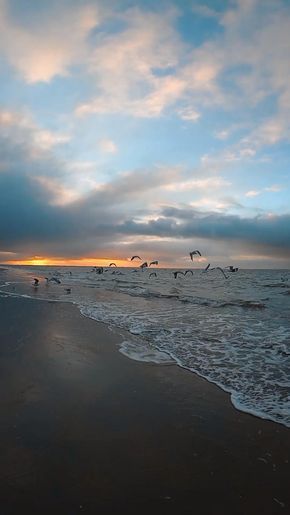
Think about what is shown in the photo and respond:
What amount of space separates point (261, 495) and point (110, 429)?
2.04 m

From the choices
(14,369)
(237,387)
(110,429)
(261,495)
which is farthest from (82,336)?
(261,495)

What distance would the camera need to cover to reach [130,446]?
4.32 metres

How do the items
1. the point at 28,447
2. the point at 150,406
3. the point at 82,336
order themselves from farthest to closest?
the point at 82,336, the point at 150,406, the point at 28,447

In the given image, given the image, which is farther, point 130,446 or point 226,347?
point 226,347

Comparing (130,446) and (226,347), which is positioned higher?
(130,446)

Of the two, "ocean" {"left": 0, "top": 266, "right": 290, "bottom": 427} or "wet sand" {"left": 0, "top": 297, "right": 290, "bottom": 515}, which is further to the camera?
"ocean" {"left": 0, "top": 266, "right": 290, "bottom": 427}

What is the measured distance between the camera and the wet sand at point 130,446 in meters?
3.36

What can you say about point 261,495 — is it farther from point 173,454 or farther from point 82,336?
point 82,336

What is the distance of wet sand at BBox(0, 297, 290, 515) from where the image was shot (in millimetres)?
3355

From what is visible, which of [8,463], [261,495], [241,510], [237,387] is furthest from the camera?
[237,387]

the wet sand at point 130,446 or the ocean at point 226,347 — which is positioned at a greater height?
the wet sand at point 130,446

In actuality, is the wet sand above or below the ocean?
above

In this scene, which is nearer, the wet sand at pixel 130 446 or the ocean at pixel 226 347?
the wet sand at pixel 130 446

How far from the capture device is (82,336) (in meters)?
10.8
